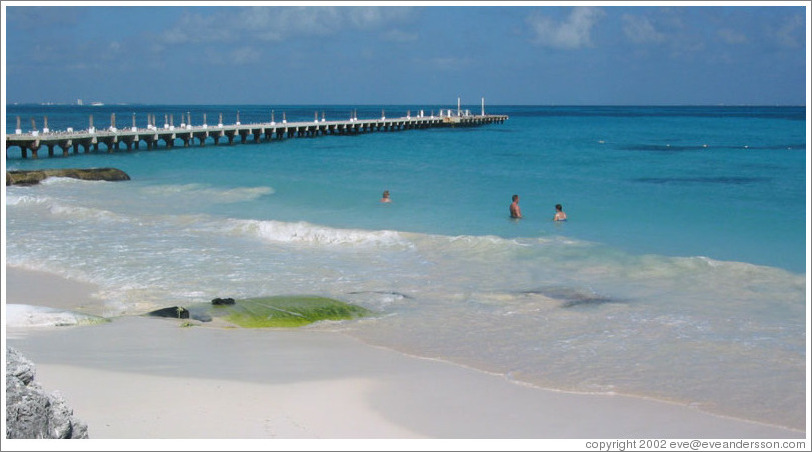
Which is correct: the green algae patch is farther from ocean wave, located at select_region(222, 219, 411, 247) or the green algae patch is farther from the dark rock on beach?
ocean wave, located at select_region(222, 219, 411, 247)

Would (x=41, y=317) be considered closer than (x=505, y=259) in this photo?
Yes

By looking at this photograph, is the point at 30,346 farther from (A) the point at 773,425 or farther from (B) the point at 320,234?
(B) the point at 320,234

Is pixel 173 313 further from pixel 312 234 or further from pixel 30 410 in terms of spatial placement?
pixel 312 234

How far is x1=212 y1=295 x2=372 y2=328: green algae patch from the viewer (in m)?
8.66

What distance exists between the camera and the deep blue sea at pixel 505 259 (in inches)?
297

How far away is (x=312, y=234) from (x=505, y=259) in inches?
158

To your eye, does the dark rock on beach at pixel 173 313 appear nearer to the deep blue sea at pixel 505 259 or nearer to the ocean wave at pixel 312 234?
the deep blue sea at pixel 505 259

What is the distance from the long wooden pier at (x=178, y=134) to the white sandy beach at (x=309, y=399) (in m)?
30.5

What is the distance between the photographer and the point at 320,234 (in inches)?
598

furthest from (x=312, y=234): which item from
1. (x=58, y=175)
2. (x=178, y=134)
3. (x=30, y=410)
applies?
(x=178, y=134)

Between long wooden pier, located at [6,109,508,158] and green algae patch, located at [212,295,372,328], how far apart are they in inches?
1142

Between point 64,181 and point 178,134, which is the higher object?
point 178,134

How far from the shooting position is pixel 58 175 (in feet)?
80.5

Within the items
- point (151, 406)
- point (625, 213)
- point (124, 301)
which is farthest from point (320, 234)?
point (151, 406)
